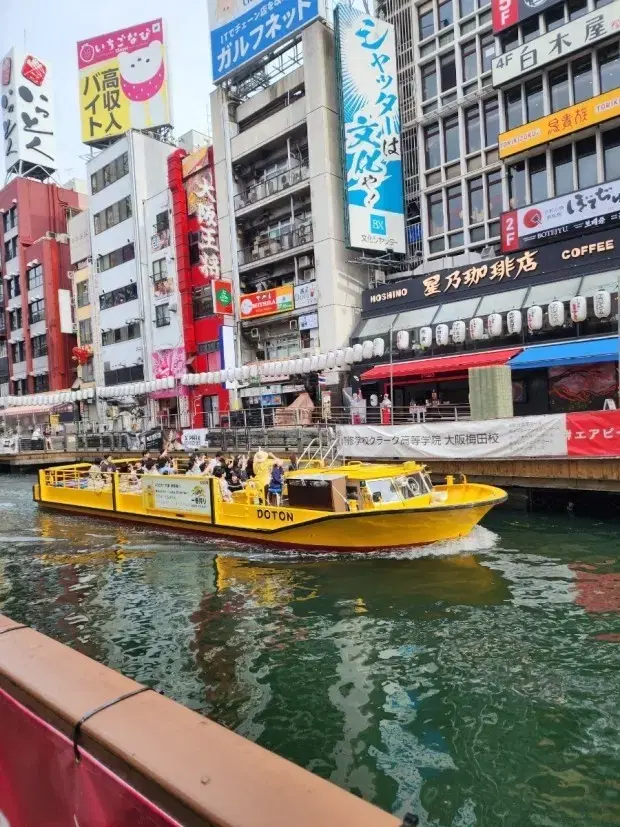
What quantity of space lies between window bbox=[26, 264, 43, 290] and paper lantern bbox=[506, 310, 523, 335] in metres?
46.2

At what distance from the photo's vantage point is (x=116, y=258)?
48.9m

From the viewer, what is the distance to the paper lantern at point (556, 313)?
23.6 m

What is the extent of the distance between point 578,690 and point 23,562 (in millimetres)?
13310

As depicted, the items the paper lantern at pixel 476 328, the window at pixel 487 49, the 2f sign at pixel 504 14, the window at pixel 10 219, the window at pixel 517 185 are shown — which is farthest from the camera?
the window at pixel 10 219

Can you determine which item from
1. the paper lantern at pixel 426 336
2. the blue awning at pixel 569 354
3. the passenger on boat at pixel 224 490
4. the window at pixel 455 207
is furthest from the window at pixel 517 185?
the passenger on boat at pixel 224 490

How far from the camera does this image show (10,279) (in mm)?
61406

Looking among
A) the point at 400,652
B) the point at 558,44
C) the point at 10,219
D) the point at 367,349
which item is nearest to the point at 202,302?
the point at 367,349

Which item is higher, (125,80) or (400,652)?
(125,80)

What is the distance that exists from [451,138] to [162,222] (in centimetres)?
2144

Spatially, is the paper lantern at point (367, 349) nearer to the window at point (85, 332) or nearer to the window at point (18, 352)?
the window at point (85, 332)

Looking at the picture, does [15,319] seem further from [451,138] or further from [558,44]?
[558,44]

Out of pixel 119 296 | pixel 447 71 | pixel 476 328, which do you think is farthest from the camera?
pixel 119 296

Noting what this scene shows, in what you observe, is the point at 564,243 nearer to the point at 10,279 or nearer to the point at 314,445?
the point at 314,445

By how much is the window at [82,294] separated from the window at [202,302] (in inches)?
586
